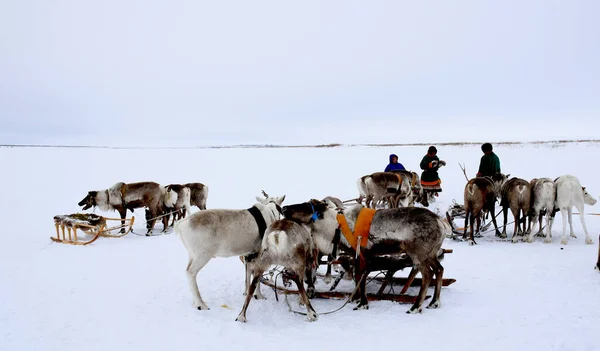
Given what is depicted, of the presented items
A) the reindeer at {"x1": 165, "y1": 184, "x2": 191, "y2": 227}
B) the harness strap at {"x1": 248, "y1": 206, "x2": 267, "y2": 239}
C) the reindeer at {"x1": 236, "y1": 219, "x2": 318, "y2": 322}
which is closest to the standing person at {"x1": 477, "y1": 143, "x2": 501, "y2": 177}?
the harness strap at {"x1": 248, "y1": 206, "x2": 267, "y2": 239}

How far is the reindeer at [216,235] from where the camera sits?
5375 mm

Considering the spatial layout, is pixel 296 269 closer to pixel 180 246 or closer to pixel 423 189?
pixel 180 246

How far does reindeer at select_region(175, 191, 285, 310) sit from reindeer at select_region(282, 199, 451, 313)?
24.5 inches

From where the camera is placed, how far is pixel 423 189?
13.8 metres

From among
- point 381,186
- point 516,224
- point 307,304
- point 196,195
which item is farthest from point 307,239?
point 196,195

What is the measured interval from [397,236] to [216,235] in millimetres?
2535

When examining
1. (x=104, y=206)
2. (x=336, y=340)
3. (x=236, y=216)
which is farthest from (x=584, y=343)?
(x=104, y=206)

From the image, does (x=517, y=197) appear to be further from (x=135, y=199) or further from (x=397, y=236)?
(x=135, y=199)

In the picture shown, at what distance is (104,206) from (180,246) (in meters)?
3.78

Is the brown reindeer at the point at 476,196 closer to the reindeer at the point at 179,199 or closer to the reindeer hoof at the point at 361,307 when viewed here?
the reindeer hoof at the point at 361,307

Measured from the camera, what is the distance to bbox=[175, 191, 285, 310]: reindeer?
5375 millimetres

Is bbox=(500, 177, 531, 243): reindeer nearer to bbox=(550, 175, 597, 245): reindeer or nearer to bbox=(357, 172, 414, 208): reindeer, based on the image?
bbox=(550, 175, 597, 245): reindeer

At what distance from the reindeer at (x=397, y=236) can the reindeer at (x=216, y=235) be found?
62cm

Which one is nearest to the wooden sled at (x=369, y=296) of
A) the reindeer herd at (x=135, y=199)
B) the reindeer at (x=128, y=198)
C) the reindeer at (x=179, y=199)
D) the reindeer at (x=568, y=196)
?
the reindeer at (x=568, y=196)
